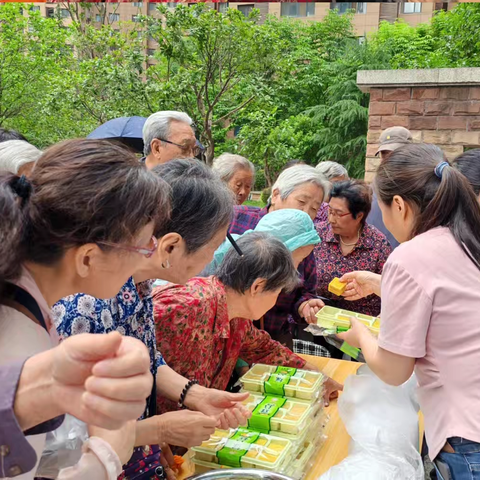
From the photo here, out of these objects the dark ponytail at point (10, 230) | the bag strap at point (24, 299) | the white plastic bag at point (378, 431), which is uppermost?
the dark ponytail at point (10, 230)

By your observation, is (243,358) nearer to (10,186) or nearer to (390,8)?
(10,186)

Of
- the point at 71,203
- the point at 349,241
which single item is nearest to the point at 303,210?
the point at 349,241

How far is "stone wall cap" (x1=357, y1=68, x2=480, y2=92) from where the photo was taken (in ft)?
13.9

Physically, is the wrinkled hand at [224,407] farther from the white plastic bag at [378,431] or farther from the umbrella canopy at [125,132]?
the umbrella canopy at [125,132]

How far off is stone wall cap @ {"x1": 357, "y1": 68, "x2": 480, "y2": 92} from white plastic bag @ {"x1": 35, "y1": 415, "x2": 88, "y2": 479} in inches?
165

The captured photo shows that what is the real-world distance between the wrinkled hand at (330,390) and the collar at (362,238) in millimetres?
1340

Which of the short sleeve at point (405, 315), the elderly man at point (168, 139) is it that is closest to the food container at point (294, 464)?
the short sleeve at point (405, 315)

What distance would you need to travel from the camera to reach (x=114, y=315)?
1.30 meters

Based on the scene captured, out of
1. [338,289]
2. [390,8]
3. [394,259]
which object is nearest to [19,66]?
Result: [338,289]

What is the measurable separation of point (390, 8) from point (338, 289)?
89.2 feet

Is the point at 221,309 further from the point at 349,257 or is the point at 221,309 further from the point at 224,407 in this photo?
the point at 349,257

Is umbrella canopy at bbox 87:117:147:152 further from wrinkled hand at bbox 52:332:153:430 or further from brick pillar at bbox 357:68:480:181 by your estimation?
wrinkled hand at bbox 52:332:153:430

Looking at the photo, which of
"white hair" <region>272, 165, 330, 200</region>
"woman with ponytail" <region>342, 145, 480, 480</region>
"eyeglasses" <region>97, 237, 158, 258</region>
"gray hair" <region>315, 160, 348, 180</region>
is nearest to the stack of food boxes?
"woman with ponytail" <region>342, 145, 480, 480</region>

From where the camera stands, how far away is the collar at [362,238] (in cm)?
318
